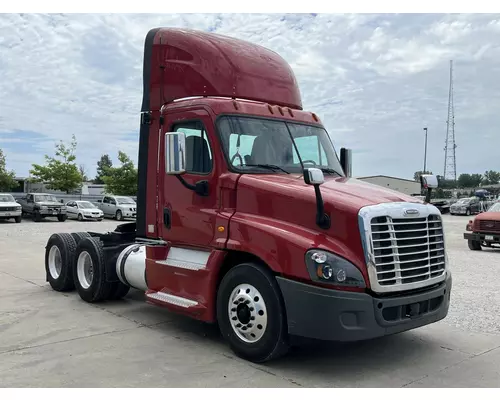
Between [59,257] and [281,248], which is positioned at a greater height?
[281,248]

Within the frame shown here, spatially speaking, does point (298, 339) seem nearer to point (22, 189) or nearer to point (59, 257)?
point (59, 257)

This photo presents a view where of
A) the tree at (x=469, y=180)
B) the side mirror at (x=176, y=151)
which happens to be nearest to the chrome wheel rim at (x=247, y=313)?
the side mirror at (x=176, y=151)

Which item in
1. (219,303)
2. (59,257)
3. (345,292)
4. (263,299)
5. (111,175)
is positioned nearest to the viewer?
(345,292)

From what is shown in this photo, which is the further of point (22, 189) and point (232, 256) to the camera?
point (22, 189)

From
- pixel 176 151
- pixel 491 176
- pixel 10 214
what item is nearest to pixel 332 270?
pixel 176 151

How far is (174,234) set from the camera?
6.61 m

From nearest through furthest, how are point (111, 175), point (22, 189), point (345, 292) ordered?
1. point (345, 292)
2. point (111, 175)
3. point (22, 189)

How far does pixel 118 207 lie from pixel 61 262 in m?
27.0

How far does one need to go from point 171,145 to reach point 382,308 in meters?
2.86

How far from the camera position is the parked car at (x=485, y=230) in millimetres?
17531

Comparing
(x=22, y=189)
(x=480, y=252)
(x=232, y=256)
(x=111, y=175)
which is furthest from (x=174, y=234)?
(x=22, y=189)

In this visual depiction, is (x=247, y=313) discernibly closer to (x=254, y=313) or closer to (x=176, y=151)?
(x=254, y=313)

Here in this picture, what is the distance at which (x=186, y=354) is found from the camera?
19.1ft

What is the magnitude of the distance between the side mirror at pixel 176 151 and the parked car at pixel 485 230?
47.7 ft
